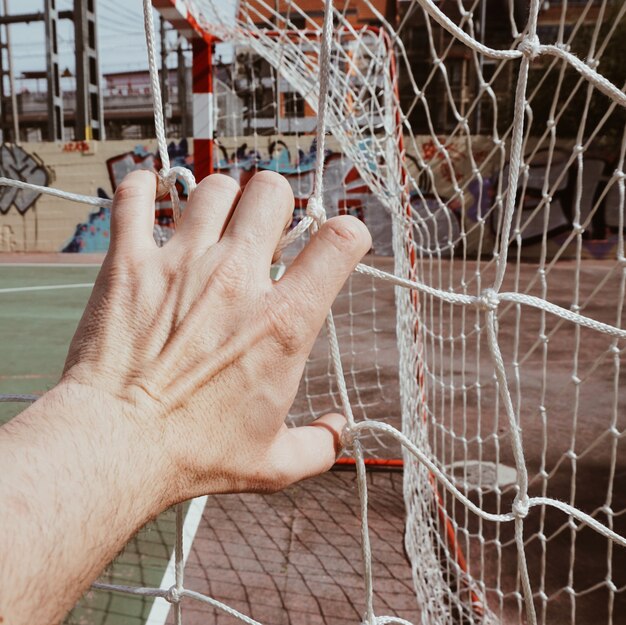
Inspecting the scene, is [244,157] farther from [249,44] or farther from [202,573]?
[202,573]

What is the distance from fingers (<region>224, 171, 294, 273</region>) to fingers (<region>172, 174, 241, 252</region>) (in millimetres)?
19

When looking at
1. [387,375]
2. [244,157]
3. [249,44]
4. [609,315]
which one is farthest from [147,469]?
[244,157]

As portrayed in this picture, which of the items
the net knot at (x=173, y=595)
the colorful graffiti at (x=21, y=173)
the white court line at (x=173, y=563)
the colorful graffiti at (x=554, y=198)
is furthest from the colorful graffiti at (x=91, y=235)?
the net knot at (x=173, y=595)

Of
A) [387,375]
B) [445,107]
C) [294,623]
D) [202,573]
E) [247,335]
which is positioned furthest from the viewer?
[445,107]

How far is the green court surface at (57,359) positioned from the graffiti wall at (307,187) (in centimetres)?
185

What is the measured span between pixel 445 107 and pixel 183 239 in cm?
1303

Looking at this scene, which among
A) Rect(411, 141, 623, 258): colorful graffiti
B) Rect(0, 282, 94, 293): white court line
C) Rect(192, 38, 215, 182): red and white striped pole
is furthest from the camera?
Rect(411, 141, 623, 258): colorful graffiti

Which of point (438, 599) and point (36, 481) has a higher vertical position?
point (36, 481)

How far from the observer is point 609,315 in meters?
4.97

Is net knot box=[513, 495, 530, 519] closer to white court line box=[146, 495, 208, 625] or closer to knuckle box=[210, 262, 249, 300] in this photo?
knuckle box=[210, 262, 249, 300]

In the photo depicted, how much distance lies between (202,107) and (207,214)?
1.86m

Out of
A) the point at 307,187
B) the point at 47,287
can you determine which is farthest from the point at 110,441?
the point at 307,187

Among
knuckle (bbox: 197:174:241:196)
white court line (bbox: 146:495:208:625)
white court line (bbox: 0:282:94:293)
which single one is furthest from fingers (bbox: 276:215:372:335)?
white court line (bbox: 0:282:94:293)

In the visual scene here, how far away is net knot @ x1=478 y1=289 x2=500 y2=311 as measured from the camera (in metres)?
0.82
